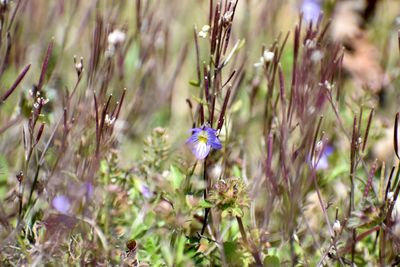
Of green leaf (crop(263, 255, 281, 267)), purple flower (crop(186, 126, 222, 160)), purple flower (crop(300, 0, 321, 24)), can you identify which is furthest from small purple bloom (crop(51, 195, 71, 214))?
purple flower (crop(300, 0, 321, 24))

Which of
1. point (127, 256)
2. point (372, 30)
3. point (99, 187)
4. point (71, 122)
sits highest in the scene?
point (372, 30)

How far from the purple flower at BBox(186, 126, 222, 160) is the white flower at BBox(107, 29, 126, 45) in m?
0.58

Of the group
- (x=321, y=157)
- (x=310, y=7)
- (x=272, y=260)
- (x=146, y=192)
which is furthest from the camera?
(x=310, y=7)

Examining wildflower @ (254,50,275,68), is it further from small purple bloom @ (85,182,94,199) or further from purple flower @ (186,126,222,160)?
small purple bloom @ (85,182,94,199)

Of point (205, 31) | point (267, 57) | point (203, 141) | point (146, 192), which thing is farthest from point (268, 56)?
point (146, 192)

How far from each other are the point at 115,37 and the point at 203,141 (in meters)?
0.65

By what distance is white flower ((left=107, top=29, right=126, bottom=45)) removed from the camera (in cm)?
230

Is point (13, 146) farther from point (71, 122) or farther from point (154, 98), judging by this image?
point (154, 98)

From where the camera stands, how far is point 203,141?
6.08 ft

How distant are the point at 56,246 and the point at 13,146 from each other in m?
0.69

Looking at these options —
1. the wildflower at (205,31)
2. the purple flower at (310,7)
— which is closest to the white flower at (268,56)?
the wildflower at (205,31)

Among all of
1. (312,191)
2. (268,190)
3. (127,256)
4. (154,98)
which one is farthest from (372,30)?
(127,256)

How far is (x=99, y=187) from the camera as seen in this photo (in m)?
1.91

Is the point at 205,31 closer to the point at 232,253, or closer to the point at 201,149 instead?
the point at 201,149
